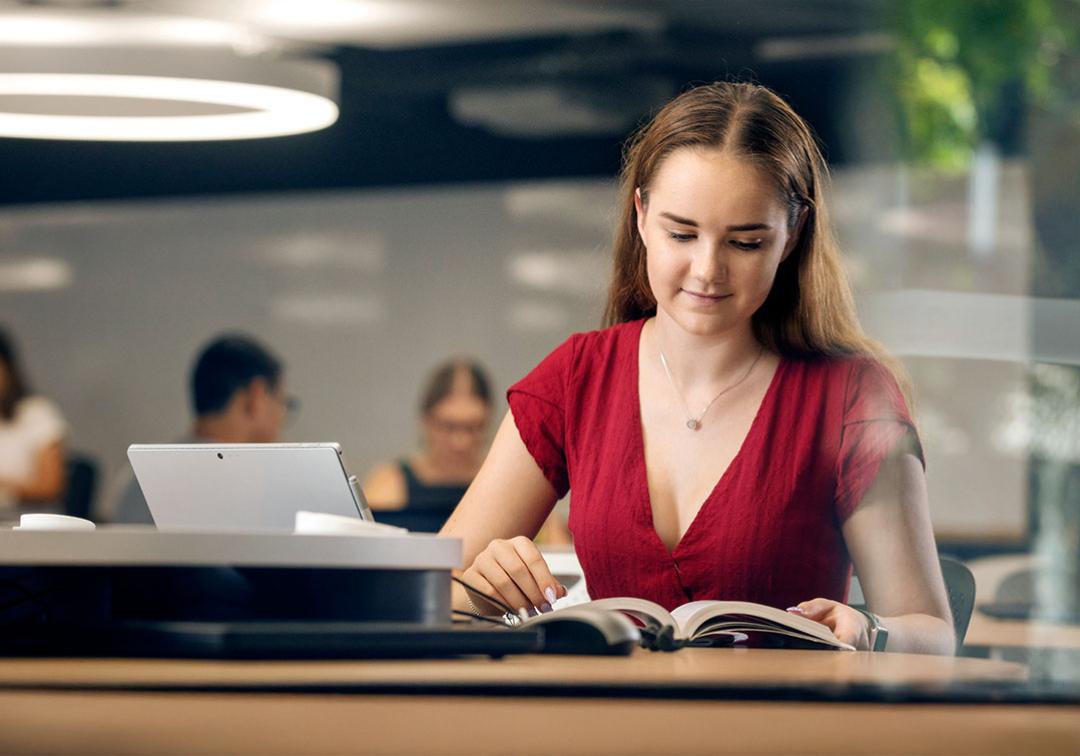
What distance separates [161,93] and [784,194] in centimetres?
458

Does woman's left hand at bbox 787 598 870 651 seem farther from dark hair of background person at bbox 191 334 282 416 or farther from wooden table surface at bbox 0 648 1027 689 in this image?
dark hair of background person at bbox 191 334 282 416

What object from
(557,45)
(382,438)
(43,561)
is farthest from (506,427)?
(382,438)

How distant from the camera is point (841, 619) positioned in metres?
1.22

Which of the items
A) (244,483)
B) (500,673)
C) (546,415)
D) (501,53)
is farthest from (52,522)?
(501,53)

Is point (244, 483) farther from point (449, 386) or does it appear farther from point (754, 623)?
point (449, 386)

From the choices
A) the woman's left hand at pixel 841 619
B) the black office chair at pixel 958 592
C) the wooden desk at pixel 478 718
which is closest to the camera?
the wooden desk at pixel 478 718

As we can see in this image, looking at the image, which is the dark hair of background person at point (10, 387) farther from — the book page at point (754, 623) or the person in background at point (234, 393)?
the book page at point (754, 623)

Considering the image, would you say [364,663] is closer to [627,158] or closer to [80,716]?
[80,716]

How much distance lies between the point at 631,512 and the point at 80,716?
972mm

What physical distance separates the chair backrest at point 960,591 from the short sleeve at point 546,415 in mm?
511

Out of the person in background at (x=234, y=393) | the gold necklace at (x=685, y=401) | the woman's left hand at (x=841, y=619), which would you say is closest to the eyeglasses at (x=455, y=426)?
the person in background at (x=234, y=393)

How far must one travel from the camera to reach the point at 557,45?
5.89 meters

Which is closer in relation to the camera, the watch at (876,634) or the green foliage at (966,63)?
the watch at (876,634)

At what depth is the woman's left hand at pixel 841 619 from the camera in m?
1.21
